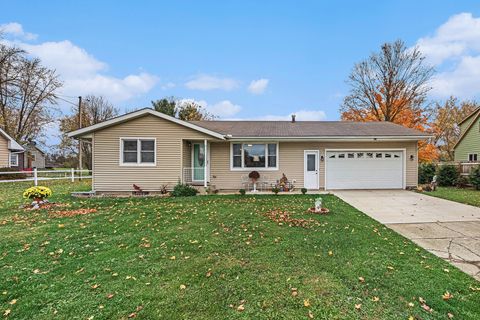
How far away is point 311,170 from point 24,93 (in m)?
27.0

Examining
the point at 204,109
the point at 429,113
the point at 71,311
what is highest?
the point at 204,109

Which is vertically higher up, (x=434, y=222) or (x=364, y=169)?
(x=364, y=169)

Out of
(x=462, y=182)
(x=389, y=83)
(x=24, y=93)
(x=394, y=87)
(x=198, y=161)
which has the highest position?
(x=389, y=83)

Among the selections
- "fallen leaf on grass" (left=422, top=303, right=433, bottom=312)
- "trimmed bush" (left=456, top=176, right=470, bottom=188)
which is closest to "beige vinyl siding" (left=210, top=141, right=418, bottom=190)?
"trimmed bush" (left=456, top=176, right=470, bottom=188)

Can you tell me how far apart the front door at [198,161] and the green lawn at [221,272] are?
6.17m

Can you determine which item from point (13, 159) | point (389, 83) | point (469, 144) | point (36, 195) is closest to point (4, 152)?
point (13, 159)

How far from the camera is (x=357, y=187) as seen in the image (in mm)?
12773

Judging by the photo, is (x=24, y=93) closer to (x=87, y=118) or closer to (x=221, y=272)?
(x=87, y=118)

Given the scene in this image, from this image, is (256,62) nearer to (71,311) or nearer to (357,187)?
(357,187)

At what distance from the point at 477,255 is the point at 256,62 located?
663 inches

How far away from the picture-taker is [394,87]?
2509 cm

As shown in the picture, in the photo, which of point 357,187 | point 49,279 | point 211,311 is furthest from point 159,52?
point 211,311

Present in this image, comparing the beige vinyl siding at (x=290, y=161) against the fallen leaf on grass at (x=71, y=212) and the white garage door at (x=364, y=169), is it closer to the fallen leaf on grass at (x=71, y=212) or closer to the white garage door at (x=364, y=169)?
the white garage door at (x=364, y=169)

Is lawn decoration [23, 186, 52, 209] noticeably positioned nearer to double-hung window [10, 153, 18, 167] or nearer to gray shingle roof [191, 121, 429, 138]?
gray shingle roof [191, 121, 429, 138]
